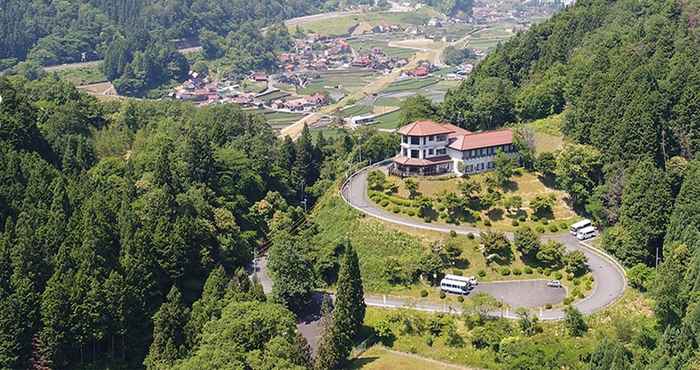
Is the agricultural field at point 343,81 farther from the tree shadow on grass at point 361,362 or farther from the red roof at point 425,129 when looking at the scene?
the tree shadow on grass at point 361,362

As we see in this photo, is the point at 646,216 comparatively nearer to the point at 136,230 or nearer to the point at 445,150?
the point at 445,150

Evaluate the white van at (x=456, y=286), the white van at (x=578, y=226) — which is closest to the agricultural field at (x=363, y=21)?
the white van at (x=578, y=226)

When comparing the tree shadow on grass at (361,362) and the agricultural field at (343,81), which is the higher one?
the tree shadow on grass at (361,362)

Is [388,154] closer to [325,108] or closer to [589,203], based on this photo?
[589,203]

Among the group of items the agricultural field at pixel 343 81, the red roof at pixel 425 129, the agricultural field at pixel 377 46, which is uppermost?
the red roof at pixel 425 129

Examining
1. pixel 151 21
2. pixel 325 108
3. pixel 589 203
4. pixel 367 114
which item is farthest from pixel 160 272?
pixel 151 21
